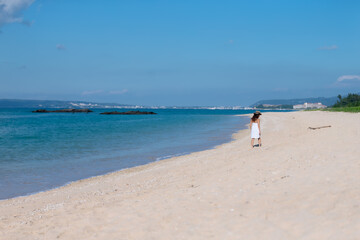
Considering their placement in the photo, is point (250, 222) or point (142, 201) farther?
point (142, 201)

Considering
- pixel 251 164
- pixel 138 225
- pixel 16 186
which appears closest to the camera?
pixel 138 225

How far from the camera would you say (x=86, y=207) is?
7574mm

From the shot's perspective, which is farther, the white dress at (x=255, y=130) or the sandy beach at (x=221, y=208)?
the white dress at (x=255, y=130)

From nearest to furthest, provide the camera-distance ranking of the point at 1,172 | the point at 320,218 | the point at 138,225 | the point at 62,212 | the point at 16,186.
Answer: the point at 320,218, the point at 138,225, the point at 62,212, the point at 16,186, the point at 1,172

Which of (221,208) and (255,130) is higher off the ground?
(255,130)

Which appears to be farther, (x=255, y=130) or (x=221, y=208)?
(x=255, y=130)

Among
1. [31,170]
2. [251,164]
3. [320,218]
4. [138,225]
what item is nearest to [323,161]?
[251,164]

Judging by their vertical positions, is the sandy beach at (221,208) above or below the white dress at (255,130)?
below

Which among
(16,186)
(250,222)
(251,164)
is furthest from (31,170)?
(250,222)

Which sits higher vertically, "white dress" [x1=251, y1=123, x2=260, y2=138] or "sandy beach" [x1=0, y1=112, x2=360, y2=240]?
"white dress" [x1=251, y1=123, x2=260, y2=138]

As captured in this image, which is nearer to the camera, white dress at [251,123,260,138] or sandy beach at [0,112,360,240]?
sandy beach at [0,112,360,240]

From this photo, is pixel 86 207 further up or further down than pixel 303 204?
further down

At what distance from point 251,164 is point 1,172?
1139 cm

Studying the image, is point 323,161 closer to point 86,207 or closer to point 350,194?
point 350,194
